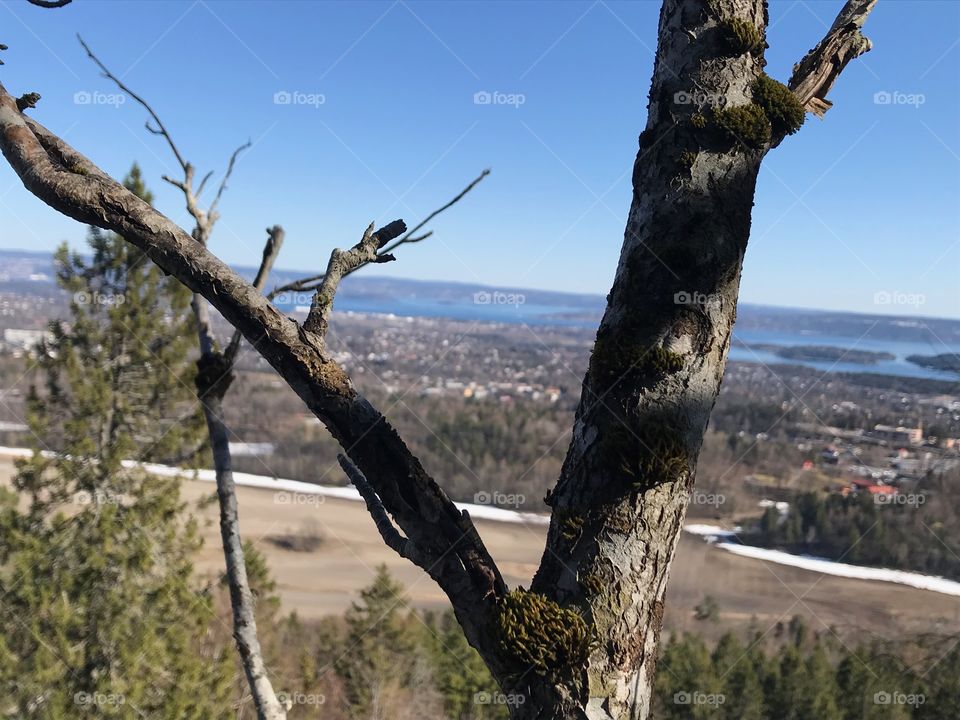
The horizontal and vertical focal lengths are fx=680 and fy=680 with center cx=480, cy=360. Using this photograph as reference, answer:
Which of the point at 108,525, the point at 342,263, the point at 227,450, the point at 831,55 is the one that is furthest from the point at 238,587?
the point at 108,525

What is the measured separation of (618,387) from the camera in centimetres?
158

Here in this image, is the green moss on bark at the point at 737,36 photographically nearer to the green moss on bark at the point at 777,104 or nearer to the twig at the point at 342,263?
the green moss on bark at the point at 777,104

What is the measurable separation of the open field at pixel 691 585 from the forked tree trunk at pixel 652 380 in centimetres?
2088

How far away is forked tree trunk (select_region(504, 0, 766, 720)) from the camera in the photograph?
1497 mm

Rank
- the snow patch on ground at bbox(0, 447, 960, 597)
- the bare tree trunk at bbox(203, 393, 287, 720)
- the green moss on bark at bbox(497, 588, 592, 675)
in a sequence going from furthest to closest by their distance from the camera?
1. the snow patch on ground at bbox(0, 447, 960, 597)
2. the bare tree trunk at bbox(203, 393, 287, 720)
3. the green moss on bark at bbox(497, 588, 592, 675)

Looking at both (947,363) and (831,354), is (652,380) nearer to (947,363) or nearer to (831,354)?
(947,363)

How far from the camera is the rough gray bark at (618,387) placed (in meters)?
1.50

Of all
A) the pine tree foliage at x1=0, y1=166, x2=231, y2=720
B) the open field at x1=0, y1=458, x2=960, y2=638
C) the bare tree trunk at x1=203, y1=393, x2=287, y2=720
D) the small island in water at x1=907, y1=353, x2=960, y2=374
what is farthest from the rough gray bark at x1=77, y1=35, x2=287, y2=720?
the open field at x1=0, y1=458, x2=960, y2=638

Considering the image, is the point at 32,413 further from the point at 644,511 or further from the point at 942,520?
the point at 942,520

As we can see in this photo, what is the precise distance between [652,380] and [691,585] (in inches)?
1250

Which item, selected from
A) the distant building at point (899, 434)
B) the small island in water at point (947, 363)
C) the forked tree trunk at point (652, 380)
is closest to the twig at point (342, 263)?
the forked tree trunk at point (652, 380)

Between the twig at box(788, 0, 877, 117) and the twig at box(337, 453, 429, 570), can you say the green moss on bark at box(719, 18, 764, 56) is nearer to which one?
the twig at box(788, 0, 877, 117)

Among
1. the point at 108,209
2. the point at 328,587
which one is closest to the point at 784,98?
the point at 108,209

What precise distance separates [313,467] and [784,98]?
41336mm
